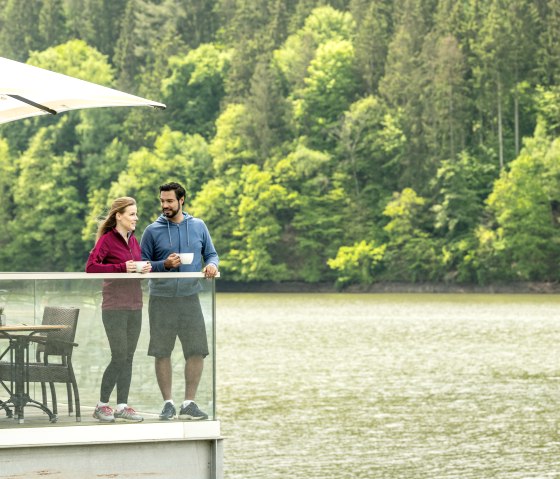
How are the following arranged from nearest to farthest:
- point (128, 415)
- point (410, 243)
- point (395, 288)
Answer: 1. point (128, 415)
2. point (410, 243)
3. point (395, 288)

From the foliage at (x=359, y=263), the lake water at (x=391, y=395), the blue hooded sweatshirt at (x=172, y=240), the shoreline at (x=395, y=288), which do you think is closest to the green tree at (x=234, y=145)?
the shoreline at (x=395, y=288)

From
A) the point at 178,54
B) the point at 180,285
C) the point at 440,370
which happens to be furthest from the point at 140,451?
the point at 178,54

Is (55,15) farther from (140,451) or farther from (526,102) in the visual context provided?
(140,451)

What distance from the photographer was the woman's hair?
11.9 meters

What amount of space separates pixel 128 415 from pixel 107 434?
0.75 feet

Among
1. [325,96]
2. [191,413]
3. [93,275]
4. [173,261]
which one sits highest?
[325,96]

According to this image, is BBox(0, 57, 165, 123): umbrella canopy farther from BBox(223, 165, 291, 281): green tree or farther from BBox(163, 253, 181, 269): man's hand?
BBox(223, 165, 291, 281): green tree

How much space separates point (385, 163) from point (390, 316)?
37235 mm

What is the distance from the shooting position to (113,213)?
11961mm

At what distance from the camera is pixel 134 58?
120188 millimetres

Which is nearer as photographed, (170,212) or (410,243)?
(170,212)

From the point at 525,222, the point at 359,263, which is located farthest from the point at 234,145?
the point at 525,222

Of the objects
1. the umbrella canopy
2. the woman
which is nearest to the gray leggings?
the woman

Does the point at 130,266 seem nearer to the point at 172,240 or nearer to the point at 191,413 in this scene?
the point at 172,240
